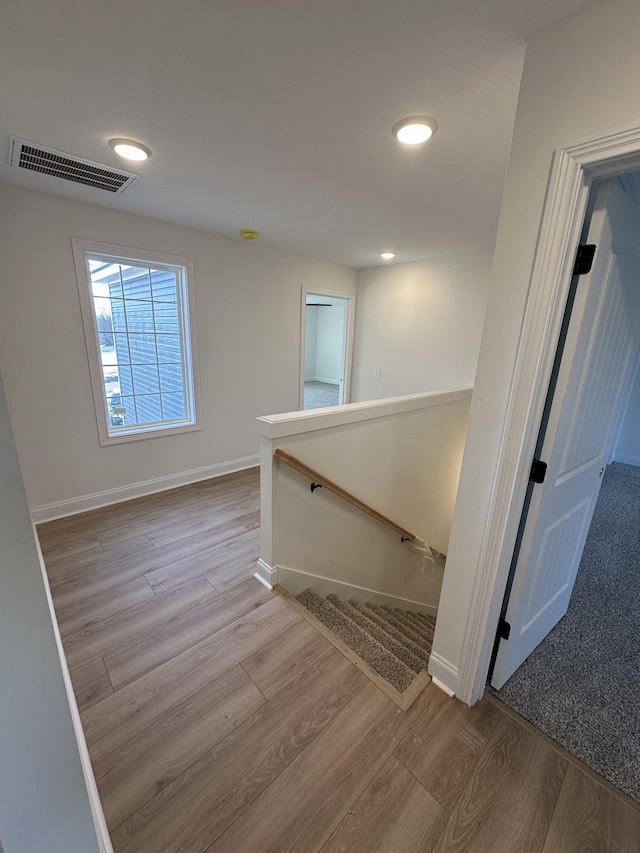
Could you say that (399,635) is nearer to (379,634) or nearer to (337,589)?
(379,634)

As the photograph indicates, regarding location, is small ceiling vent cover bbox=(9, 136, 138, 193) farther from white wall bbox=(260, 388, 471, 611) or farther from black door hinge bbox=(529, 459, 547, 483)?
black door hinge bbox=(529, 459, 547, 483)

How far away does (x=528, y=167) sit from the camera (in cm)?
106

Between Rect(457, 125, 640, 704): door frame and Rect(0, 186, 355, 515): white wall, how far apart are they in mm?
2916

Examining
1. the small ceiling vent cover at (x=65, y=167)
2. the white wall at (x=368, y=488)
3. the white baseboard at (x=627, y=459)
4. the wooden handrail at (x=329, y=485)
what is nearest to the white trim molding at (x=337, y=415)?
the white wall at (x=368, y=488)

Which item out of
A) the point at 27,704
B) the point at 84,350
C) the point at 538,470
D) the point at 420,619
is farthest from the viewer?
the point at 420,619

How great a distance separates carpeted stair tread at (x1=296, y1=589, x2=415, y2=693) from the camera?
5.46 feet

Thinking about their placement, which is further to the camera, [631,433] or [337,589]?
[631,433]

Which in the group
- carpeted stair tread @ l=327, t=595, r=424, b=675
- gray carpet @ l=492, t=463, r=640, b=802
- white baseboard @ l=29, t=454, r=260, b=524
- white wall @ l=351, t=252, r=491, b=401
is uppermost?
white wall @ l=351, t=252, r=491, b=401

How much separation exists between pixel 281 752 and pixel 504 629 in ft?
3.37

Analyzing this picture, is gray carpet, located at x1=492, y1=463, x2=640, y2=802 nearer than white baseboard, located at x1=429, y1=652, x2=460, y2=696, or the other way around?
gray carpet, located at x1=492, y1=463, x2=640, y2=802

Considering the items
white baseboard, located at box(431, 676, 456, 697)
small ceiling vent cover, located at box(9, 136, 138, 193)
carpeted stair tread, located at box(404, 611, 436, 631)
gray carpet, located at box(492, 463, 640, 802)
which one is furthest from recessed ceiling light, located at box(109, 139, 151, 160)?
carpeted stair tread, located at box(404, 611, 436, 631)

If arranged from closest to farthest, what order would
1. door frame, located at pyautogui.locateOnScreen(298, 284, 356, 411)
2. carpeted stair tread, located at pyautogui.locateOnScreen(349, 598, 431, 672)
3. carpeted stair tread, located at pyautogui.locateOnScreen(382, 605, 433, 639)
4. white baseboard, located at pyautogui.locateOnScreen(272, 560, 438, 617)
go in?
carpeted stair tread, located at pyautogui.locateOnScreen(349, 598, 431, 672) < white baseboard, located at pyautogui.locateOnScreen(272, 560, 438, 617) < carpeted stair tread, located at pyautogui.locateOnScreen(382, 605, 433, 639) < door frame, located at pyautogui.locateOnScreen(298, 284, 356, 411)

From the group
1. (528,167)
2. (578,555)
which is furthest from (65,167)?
(578,555)

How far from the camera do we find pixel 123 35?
3.52ft
